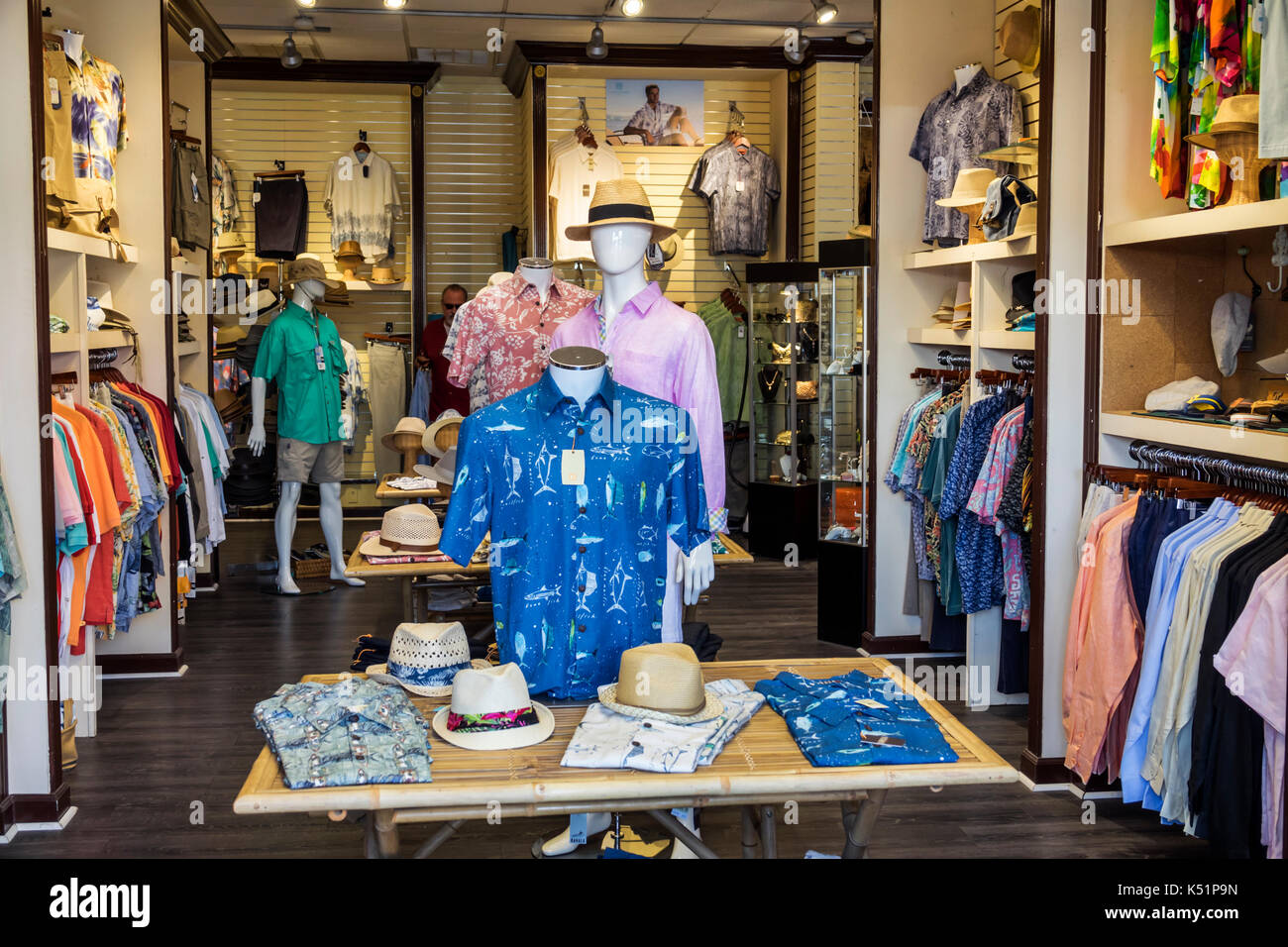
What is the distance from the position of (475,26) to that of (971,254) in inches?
198

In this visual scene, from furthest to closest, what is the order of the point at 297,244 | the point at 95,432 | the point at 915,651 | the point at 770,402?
1. the point at 297,244
2. the point at 770,402
3. the point at 915,651
4. the point at 95,432

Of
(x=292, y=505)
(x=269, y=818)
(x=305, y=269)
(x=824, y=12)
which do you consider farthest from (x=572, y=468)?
(x=824, y=12)

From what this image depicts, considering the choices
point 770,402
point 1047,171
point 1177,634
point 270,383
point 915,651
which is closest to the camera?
point 1177,634

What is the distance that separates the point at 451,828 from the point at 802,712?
0.76m

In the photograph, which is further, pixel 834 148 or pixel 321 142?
pixel 321 142

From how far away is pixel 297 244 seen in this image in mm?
10164

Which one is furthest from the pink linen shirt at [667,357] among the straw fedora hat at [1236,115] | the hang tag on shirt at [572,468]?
the straw fedora hat at [1236,115]

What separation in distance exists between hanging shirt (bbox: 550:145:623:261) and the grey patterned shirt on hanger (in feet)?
12.4

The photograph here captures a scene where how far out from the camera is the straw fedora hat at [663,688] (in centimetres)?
245

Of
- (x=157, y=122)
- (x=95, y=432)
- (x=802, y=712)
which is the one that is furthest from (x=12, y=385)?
(x=802, y=712)

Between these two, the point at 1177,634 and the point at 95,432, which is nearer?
the point at 1177,634

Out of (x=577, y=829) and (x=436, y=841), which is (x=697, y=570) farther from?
(x=436, y=841)

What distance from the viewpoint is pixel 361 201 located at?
10070mm
